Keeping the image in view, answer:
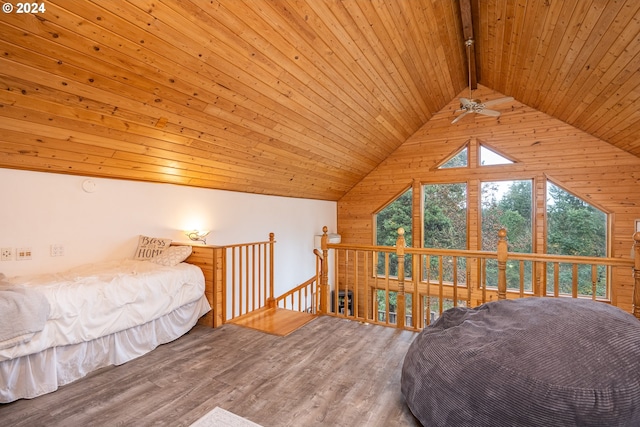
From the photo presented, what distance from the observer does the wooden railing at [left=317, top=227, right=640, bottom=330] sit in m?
3.17

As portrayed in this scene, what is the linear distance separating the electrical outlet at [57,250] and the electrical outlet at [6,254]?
12.2 inches

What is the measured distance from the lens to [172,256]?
11.5 ft

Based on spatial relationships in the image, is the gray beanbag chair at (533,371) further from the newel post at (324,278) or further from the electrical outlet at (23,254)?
the electrical outlet at (23,254)

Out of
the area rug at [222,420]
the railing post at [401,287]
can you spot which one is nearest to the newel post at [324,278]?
the railing post at [401,287]

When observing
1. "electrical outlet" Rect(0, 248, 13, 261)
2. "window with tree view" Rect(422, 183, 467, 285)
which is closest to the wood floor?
"electrical outlet" Rect(0, 248, 13, 261)

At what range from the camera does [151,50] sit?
7.97ft

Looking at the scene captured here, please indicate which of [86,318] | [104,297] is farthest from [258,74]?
[86,318]

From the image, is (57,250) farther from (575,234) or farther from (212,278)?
(575,234)

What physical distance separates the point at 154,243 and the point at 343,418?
2888 millimetres

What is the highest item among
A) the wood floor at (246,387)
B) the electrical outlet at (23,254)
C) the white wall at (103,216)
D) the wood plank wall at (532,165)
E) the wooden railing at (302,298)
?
the wood plank wall at (532,165)

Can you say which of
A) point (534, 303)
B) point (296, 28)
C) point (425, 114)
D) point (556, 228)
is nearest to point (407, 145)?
point (425, 114)

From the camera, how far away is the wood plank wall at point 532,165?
209 inches

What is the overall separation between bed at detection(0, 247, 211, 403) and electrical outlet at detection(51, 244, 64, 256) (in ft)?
0.75

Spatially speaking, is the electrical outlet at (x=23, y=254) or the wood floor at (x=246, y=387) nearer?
the wood floor at (x=246, y=387)
